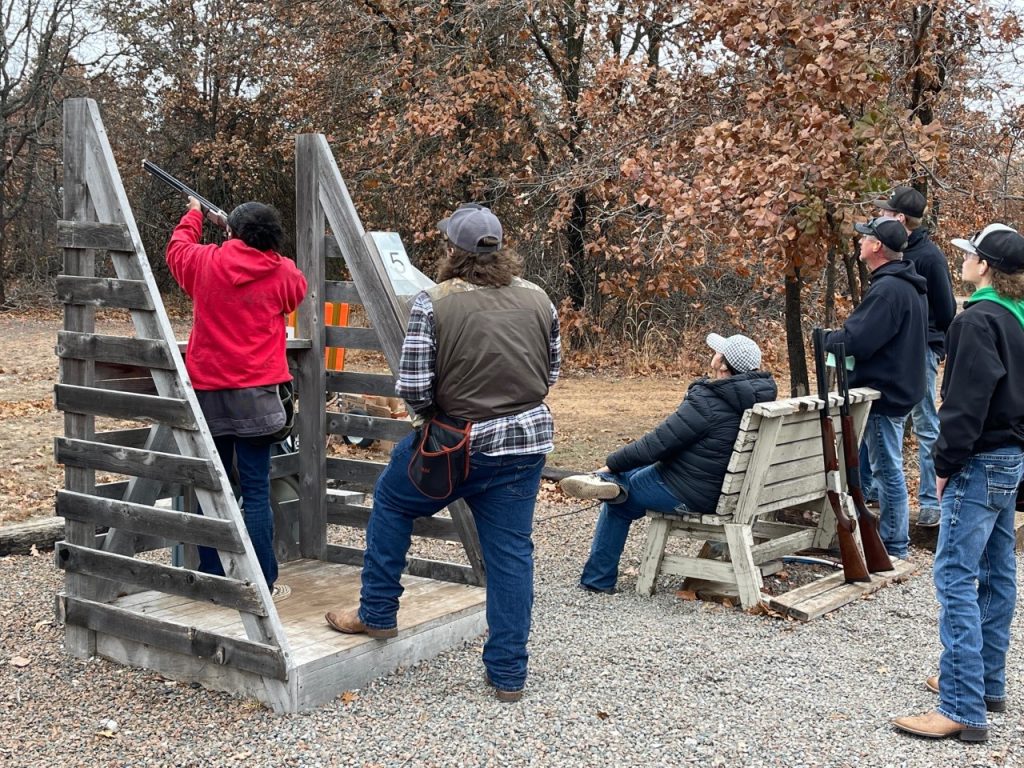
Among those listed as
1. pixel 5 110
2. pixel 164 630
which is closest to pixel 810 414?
pixel 164 630

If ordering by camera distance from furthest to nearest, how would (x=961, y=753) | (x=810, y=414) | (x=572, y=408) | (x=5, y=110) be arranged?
1. (x=5, y=110)
2. (x=572, y=408)
3. (x=810, y=414)
4. (x=961, y=753)

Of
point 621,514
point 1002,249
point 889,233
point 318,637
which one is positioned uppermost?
point 889,233

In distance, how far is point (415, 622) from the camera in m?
4.74

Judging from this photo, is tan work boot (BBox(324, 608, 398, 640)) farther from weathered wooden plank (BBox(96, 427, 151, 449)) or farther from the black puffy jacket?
the black puffy jacket

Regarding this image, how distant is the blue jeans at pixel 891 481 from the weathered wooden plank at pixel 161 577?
393 cm

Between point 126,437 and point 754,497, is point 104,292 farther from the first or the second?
point 754,497

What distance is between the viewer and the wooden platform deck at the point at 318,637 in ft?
13.8

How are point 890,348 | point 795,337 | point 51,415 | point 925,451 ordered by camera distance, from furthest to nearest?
point 51,415
point 795,337
point 925,451
point 890,348

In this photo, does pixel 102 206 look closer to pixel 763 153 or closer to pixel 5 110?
pixel 763 153

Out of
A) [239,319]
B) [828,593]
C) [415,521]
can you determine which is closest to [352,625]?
[415,521]

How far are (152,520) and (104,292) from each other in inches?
A: 37.4

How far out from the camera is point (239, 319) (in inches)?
184

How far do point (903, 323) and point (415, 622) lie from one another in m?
3.38

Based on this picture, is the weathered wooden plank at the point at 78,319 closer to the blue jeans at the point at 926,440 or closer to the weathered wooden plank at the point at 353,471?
the weathered wooden plank at the point at 353,471
